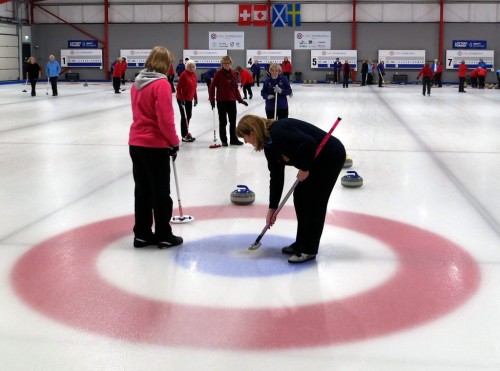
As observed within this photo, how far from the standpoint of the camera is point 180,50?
1550 inches

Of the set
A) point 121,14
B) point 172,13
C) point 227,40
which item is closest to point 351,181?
point 227,40

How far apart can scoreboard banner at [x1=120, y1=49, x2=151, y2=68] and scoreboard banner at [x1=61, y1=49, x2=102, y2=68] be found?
1777 millimetres

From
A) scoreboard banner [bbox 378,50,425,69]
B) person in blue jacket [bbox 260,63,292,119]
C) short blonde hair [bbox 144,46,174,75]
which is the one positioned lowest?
person in blue jacket [bbox 260,63,292,119]

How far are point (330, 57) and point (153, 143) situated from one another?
34.9 m

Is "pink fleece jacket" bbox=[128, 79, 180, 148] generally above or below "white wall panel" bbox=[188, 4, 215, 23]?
below

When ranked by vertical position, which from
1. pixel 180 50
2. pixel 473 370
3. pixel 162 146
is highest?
pixel 180 50

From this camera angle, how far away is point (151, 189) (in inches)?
200

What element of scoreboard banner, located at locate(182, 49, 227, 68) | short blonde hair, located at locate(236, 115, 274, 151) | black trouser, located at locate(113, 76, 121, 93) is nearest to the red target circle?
short blonde hair, located at locate(236, 115, 274, 151)

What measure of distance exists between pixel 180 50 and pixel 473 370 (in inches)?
1491

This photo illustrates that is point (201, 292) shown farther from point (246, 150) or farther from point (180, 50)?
point (180, 50)

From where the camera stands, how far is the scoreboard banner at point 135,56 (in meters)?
39.5

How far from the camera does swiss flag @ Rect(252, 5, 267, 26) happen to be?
38000mm

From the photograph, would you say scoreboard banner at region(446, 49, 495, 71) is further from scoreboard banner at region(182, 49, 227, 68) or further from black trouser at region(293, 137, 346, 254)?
black trouser at region(293, 137, 346, 254)

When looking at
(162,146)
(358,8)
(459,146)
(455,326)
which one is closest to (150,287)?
(162,146)
